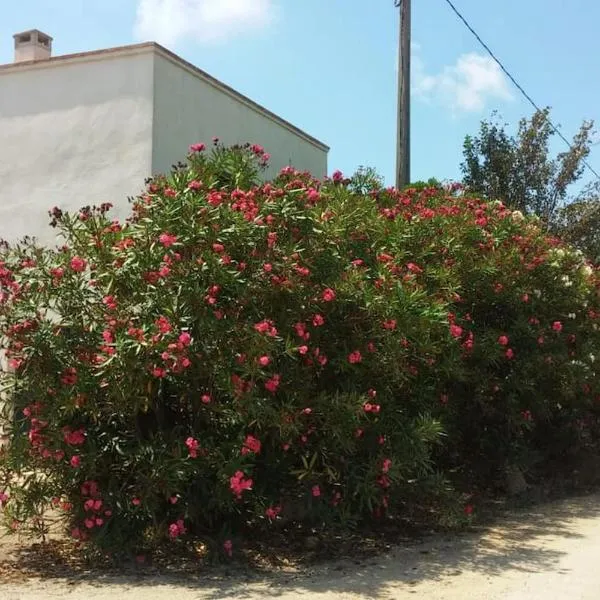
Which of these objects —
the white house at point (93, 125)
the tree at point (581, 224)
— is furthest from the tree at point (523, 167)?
the white house at point (93, 125)

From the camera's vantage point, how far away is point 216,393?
5.58 meters

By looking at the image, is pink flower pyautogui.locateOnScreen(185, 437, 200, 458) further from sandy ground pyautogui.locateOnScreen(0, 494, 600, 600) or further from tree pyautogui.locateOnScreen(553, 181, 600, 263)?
tree pyautogui.locateOnScreen(553, 181, 600, 263)

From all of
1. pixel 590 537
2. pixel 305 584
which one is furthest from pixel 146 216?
pixel 590 537

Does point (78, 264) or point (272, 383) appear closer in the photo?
point (272, 383)

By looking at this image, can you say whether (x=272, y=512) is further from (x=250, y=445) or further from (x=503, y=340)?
(x=503, y=340)

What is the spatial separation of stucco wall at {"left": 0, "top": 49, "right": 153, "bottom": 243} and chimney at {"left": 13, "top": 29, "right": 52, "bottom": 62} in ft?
4.81

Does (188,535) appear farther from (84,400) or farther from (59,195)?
(59,195)

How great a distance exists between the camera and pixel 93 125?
1018cm

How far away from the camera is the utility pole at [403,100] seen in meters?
12.3

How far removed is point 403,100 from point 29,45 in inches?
237

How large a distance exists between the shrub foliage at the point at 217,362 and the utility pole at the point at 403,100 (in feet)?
19.0

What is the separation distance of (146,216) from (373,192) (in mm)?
2923

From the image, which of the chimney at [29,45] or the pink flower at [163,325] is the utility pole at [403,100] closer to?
the chimney at [29,45]

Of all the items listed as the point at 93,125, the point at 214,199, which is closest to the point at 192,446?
the point at 214,199
